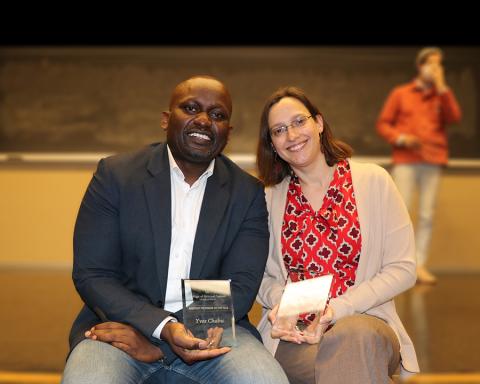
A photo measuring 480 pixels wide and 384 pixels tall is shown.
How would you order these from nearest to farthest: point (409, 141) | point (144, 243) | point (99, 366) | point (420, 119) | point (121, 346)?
point (99, 366)
point (121, 346)
point (144, 243)
point (409, 141)
point (420, 119)

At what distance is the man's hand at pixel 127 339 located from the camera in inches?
98.1

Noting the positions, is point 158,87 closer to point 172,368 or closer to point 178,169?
point 178,169

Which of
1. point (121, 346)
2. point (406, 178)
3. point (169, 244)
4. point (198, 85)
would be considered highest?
point (198, 85)

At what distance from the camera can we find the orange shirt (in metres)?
6.72

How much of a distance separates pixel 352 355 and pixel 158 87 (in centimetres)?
559

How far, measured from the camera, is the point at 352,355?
241 cm

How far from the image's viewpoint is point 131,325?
2.54 m

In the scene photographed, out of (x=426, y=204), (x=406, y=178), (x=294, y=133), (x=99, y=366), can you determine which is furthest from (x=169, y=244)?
(x=426, y=204)

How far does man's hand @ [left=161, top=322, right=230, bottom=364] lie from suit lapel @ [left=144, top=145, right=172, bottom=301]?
207 millimetres

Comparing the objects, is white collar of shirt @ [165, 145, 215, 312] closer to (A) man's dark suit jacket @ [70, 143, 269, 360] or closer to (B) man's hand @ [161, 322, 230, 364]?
(A) man's dark suit jacket @ [70, 143, 269, 360]

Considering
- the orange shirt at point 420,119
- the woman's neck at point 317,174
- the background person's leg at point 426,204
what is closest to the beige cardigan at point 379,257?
the woman's neck at point 317,174

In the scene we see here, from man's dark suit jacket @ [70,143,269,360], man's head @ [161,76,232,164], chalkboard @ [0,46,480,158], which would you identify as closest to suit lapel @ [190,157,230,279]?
man's dark suit jacket @ [70,143,269,360]

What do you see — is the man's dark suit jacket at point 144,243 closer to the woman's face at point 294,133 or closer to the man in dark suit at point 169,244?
the man in dark suit at point 169,244
